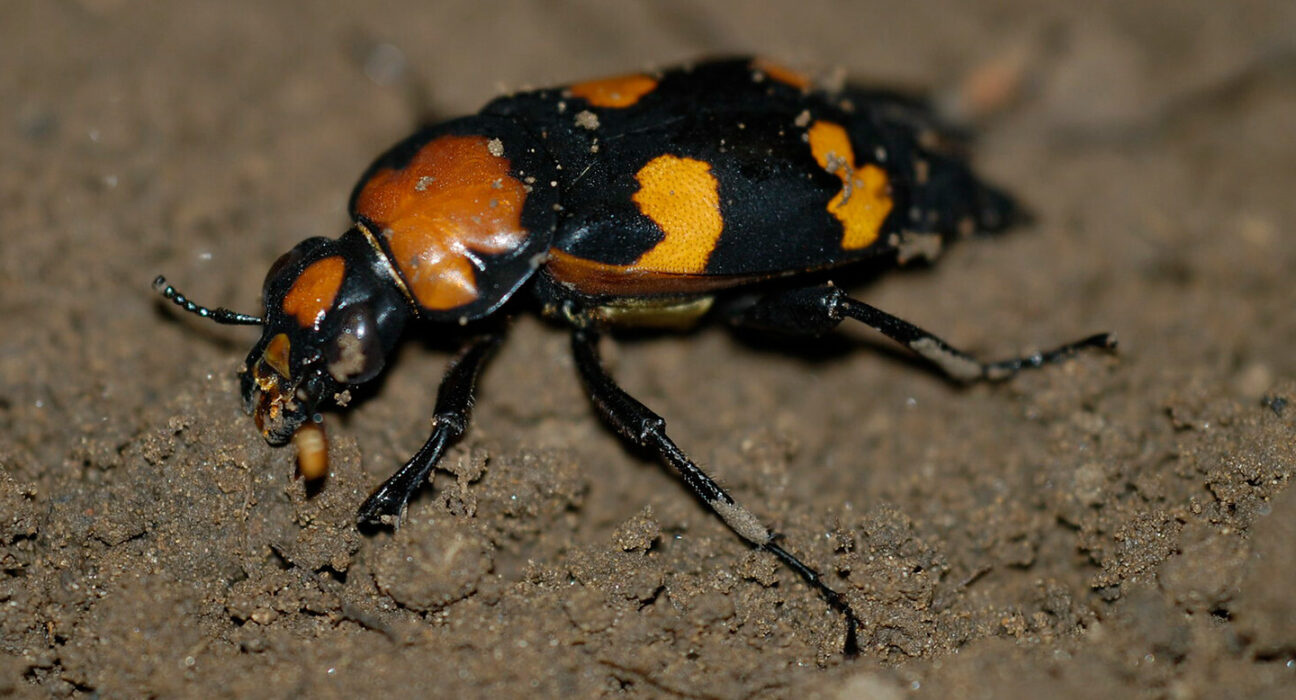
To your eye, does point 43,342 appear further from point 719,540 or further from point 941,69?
point 941,69

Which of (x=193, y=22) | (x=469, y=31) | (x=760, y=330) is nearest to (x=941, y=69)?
(x=760, y=330)

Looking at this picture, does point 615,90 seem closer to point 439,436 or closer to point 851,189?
point 851,189

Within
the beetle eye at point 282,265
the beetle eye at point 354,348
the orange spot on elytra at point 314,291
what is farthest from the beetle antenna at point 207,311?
the beetle eye at point 354,348

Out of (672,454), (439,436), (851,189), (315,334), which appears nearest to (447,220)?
(315,334)

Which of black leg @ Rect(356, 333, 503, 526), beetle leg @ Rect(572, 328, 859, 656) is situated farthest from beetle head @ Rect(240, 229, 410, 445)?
beetle leg @ Rect(572, 328, 859, 656)

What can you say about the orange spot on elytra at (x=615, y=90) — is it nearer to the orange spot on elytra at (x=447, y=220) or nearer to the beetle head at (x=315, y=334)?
the orange spot on elytra at (x=447, y=220)

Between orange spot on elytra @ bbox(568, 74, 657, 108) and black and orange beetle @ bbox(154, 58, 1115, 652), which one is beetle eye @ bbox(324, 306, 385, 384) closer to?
black and orange beetle @ bbox(154, 58, 1115, 652)
